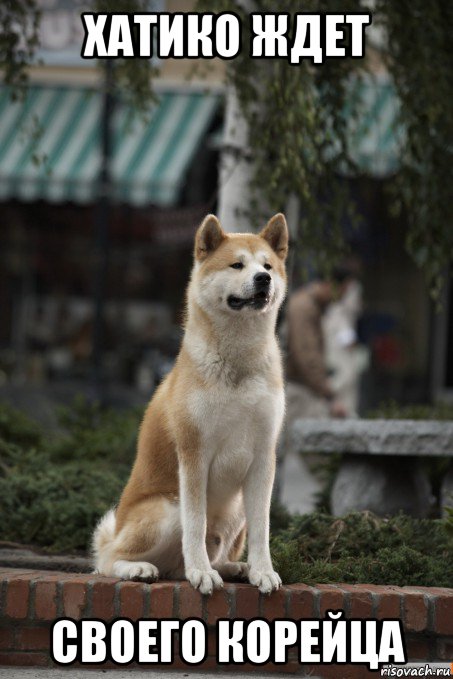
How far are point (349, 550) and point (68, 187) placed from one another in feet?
29.6

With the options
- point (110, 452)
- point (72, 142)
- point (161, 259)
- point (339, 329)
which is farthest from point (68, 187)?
point (110, 452)

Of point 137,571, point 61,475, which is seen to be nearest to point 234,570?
point 137,571

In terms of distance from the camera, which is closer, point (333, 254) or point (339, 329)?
point (333, 254)

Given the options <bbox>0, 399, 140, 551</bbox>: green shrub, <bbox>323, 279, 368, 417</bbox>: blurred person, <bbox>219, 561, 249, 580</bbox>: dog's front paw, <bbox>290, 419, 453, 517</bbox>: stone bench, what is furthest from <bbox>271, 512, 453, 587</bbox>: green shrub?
<bbox>323, 279, 368, 417</bbox>: blurred person

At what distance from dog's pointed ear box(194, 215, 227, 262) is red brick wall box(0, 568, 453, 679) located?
4.25 feet

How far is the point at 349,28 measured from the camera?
20.4 feet

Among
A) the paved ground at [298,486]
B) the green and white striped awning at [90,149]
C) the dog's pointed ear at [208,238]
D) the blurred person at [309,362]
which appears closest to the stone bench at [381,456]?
the paved ground at [298,486]

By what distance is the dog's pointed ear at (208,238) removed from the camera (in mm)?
4246

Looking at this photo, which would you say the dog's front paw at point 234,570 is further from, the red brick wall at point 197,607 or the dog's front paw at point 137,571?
the dog's front paw at point 137,571

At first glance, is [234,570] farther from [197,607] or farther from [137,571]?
[137,571]

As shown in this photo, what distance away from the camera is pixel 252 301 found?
161 inches

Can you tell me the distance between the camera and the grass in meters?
4.72

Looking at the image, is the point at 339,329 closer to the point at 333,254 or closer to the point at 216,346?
the point at 333,254

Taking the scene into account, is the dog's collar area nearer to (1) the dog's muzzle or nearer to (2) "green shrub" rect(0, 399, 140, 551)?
(1) the dog's muzzle
